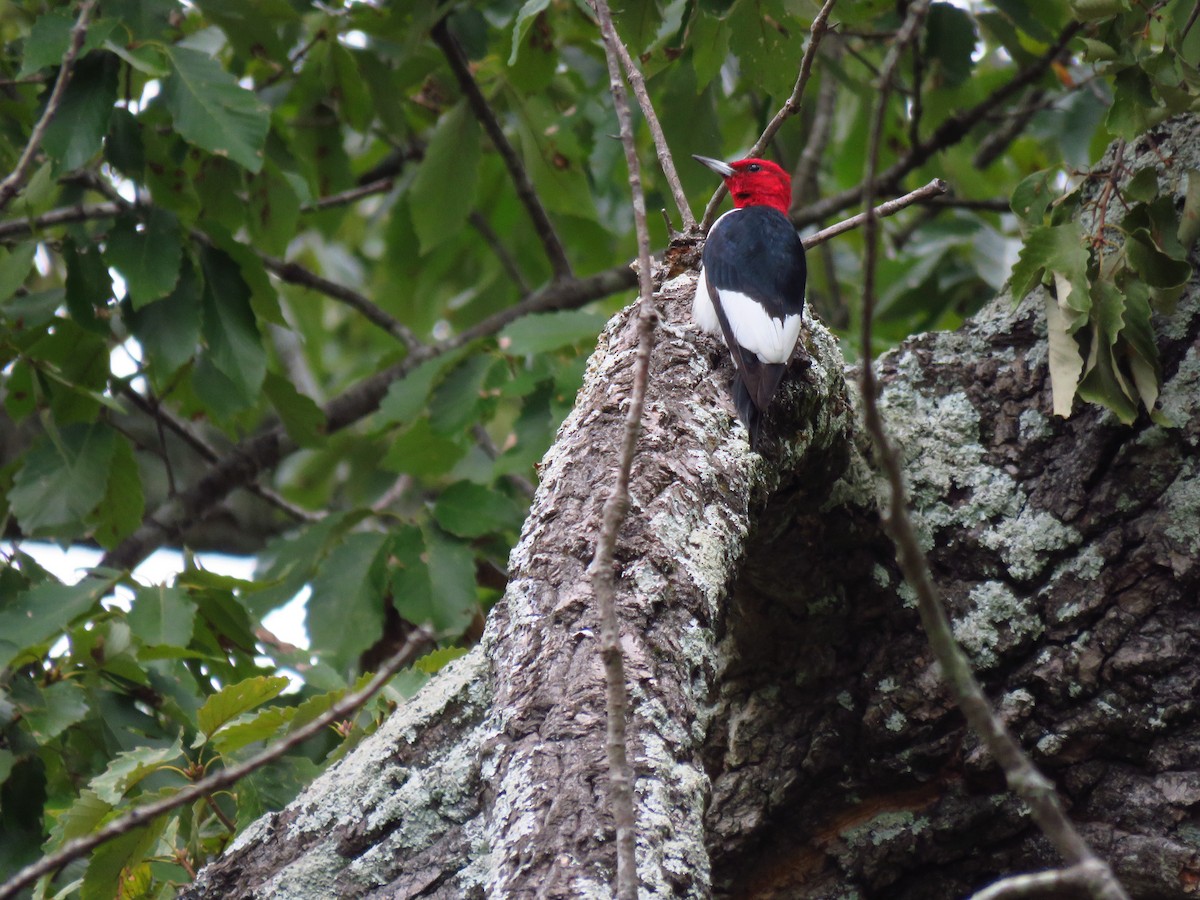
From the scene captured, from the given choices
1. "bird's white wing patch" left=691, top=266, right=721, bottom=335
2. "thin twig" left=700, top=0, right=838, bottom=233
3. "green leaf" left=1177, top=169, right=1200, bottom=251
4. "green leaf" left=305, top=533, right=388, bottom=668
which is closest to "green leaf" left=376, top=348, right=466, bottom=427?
"green leaf" left=305, top=533, right=388, bottom=668

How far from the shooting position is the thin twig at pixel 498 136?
14.3 feet

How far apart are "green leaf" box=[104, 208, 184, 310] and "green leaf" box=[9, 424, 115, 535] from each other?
1.50 ft

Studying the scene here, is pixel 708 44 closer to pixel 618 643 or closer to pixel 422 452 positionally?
pixel 422 452

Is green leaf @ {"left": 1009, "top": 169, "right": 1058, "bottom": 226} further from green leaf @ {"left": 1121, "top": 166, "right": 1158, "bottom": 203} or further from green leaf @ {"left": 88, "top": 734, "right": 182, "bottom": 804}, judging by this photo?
green leaf @ {"left": 88, "top": 734, "right": 182, "bottom": 804}

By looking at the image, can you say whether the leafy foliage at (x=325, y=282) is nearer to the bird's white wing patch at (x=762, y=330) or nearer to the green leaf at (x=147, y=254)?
the green leaf at (x=147, y=254)

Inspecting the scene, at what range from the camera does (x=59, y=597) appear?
2.89m

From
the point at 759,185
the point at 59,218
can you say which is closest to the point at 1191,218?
the point at 759,185

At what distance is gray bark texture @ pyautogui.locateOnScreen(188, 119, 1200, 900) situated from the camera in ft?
5.31

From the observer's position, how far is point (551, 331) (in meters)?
3.66

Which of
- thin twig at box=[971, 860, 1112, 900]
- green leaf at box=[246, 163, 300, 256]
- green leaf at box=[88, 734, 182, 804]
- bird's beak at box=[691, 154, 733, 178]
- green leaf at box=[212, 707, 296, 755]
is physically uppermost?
green leaf at box=[246, 163, 300, 256]

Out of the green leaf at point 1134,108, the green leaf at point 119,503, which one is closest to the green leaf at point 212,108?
the green leaf at point 119,503

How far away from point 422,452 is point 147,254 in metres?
1.15

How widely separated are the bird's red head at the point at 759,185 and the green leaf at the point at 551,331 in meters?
0.92

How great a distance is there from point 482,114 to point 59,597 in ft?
8.13
